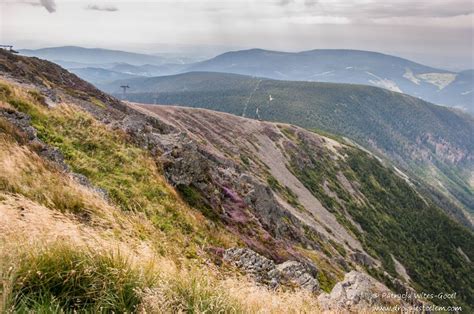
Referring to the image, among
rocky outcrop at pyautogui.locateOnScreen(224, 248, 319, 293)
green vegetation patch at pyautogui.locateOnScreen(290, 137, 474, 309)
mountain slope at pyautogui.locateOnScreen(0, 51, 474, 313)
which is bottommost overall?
green vegetation patch at pyautogui.locateOnScreen(290, 137, 474, 309)

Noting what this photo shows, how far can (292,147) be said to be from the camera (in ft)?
532

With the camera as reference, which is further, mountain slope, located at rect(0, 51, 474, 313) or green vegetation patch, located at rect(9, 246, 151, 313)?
mountain slope, located at rect(0, 51, 474, 313)

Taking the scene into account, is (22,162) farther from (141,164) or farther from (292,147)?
(292,147)

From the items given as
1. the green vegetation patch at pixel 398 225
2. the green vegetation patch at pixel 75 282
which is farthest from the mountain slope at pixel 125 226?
the green vegetation patch at pixel 398 225

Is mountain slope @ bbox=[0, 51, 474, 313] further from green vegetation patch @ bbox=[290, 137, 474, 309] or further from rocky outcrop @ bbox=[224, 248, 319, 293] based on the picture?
green vegetation patch @ bbox=[290, 137, 474, 309]

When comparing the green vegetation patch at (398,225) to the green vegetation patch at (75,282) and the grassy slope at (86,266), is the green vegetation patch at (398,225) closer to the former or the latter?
the grassy slope at (86,266)

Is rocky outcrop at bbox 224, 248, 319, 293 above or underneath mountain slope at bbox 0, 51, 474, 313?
underneath

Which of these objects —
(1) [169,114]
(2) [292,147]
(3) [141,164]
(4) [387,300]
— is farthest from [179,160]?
(2) [292,147]

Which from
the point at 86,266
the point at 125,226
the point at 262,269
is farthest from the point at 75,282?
the point at 262,269

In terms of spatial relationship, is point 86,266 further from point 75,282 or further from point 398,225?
point 398,225

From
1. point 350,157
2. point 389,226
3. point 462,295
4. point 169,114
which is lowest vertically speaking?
point 462,295

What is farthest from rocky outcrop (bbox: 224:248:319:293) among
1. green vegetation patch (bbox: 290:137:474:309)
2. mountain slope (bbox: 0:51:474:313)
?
green vegetation patch (bbox: 290:137:474:309)

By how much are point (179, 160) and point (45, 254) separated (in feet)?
70.8

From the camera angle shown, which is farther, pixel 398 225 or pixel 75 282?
pixel 398 225
